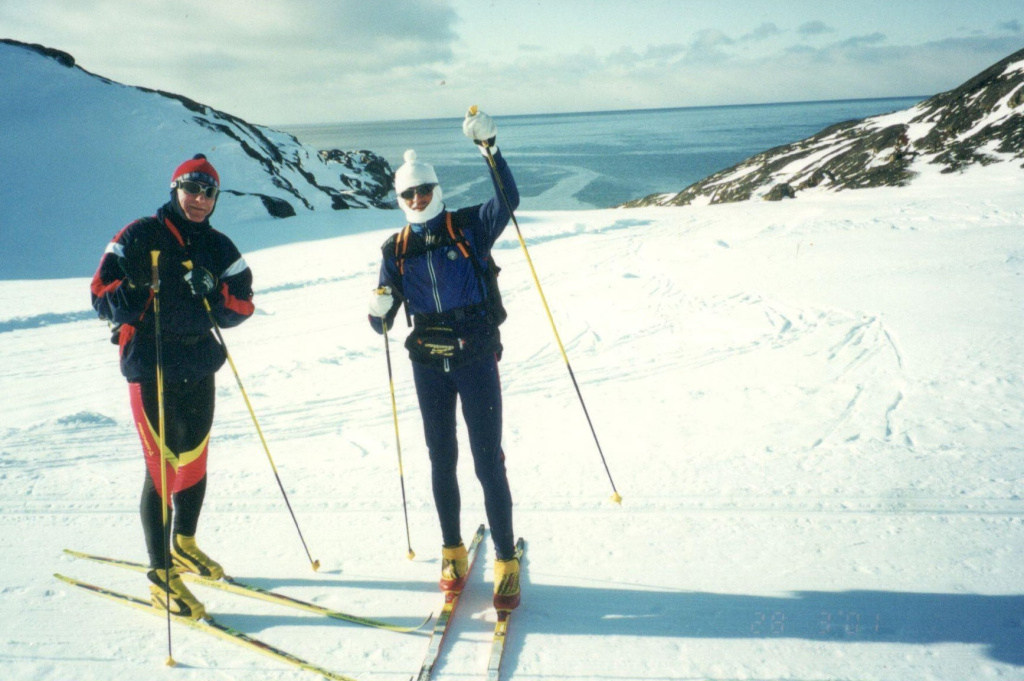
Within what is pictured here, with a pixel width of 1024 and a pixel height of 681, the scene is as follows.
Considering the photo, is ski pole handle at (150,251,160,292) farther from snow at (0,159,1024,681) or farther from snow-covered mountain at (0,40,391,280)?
snow-covered mountain at (0,40,391,280)

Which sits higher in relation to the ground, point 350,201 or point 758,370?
point 350,201

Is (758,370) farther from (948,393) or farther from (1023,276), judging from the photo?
(1023,276)

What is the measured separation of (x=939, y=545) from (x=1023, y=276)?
6853mm

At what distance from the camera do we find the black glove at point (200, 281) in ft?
8.75

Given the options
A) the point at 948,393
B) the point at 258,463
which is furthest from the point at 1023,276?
the point at 258,463

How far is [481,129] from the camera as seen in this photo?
2.71 metres

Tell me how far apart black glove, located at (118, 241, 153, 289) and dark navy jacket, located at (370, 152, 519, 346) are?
1079 millimetres

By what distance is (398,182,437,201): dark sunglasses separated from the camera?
2682 millimetres

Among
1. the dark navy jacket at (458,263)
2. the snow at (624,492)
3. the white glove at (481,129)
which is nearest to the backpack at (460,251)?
the dark navy jacket at (458,263)

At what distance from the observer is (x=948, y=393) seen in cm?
496

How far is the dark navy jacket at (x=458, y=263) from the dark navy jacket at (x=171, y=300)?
2.83 ft

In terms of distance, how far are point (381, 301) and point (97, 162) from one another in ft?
66.4

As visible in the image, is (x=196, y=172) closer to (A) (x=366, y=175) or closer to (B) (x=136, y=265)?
(B) (x=136, y=265)

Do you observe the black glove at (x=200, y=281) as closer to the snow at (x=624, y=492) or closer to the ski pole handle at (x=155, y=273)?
the ski pole handle at (x=155, y=273)
